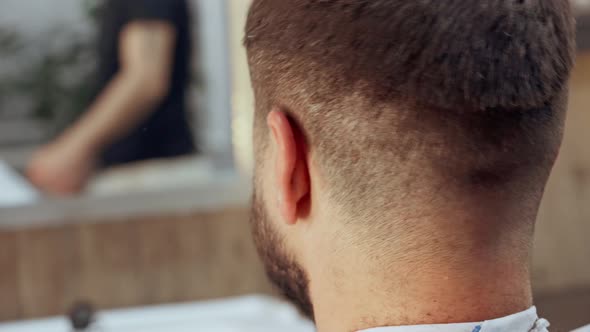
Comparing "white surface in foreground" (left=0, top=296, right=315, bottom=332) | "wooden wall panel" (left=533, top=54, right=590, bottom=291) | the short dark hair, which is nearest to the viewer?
the short dark hair

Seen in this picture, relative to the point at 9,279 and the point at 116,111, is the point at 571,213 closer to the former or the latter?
the point at 116,111

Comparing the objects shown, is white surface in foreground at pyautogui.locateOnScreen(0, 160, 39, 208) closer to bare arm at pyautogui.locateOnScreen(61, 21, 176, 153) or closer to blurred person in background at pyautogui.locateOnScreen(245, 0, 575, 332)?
bare arm at pyautogui.locateOnScreen(61, 21, 176, 153)

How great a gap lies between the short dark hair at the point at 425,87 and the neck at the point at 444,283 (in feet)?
0.18

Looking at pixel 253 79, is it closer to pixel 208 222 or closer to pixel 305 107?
pixel 305 107

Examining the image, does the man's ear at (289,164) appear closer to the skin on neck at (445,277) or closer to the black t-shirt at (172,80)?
the skin on neck at (445,277)

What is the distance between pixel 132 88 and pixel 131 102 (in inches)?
1.5

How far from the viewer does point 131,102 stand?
214cm

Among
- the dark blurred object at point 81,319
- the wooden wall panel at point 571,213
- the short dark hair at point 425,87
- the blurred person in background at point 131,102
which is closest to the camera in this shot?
the short dark hair at point 425,87

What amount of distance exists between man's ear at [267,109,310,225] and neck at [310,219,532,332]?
0.07 metres

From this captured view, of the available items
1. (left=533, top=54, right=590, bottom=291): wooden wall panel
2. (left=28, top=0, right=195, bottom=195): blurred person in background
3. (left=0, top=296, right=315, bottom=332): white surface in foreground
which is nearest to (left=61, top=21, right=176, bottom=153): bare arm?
(left=28, top=0, right=195, bottom=195): blurred person in background

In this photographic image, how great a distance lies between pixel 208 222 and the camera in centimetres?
223

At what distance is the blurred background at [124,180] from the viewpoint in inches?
80.6

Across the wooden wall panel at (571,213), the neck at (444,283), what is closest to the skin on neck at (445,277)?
the neck at (444,283)

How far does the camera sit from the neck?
2.26ft
